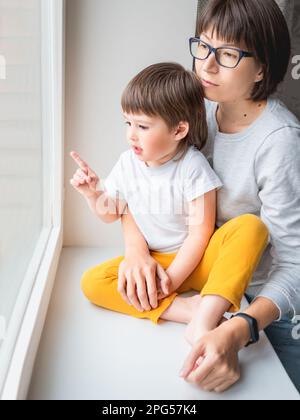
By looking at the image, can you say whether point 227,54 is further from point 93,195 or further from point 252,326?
point 252,326

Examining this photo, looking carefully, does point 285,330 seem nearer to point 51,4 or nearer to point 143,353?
point 143,353

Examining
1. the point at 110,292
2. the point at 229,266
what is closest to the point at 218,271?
the point at 229,266

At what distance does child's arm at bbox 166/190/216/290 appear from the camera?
1067 mm

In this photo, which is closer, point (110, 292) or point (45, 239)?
point (110, 292)

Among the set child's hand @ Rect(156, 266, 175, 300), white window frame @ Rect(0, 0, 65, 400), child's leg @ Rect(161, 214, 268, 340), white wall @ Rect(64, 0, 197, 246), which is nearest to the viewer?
white window frame @ Rect(0, 0, 65, 400)

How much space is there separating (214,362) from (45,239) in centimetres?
57

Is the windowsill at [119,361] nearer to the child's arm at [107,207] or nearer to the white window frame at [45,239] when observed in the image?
the white window frame at [45,239]

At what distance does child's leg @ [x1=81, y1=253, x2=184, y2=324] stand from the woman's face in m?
0.35

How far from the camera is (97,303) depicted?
1103 millimetres

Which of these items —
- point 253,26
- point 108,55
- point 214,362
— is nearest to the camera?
point 214,362

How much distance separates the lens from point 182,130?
3.32ft

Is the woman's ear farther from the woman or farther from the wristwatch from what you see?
the wristwatch

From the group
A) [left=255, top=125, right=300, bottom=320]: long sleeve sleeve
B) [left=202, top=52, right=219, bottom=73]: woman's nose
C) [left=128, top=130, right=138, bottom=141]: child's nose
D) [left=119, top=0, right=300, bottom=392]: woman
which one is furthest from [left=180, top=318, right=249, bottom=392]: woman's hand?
[left=202, top=52, right=219, bottom=73]: woman's nose
